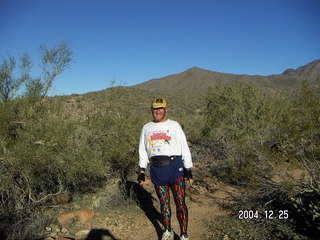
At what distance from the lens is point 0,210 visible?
3.97 meters

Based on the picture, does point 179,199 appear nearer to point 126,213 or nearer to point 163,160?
point 163,160

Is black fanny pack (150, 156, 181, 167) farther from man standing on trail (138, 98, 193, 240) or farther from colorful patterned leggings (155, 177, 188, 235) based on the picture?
colorful patterned leggings (155, 177, 188, 235)

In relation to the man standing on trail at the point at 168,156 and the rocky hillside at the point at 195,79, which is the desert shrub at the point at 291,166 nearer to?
the man standing on trail at the point at 168,156

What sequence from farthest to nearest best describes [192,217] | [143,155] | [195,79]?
[195,79] → [192,217] → [143,155]

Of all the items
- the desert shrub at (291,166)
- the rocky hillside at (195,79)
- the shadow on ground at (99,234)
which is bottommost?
the shadow on ground at (99,234)

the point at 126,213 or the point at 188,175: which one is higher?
the point at 188,175

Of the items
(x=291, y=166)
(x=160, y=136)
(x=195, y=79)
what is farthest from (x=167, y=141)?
(x=195, y=79)

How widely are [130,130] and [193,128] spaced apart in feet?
21.7

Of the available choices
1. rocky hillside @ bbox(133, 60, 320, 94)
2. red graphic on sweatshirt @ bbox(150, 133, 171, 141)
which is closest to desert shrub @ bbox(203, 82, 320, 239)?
red graphic on sweatshirt @ bbox(150, 133, 171, 141)

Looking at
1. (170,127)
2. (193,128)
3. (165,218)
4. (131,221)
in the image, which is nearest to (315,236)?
(165,218)

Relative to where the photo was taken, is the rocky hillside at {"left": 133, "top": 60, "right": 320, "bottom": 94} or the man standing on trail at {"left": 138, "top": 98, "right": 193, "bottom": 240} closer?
the man standing on trail at {"left": 138, "top": 98, "right": 193, "bottom": 240}

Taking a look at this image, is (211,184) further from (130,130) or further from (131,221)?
(130,130)

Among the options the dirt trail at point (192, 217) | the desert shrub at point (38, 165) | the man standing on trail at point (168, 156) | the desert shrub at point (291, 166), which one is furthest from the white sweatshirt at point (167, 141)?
the desert shrub at point (38, 165)

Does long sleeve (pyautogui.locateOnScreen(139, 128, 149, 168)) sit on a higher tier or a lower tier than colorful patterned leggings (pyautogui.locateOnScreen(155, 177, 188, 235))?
higher
